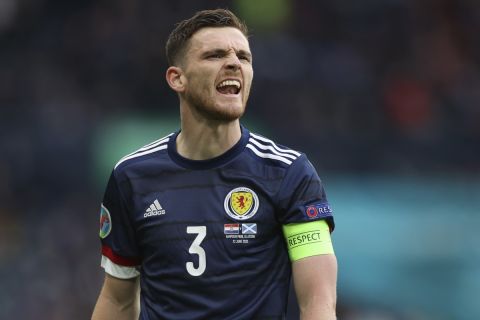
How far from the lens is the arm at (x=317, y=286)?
16.3 ft

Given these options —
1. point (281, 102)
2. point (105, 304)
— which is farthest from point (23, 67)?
point (105, 304)

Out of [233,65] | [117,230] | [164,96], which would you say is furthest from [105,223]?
[164,96]

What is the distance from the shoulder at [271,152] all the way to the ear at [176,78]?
0.40 meters

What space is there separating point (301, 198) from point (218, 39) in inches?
32.8

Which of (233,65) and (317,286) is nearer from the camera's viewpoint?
(317,286)

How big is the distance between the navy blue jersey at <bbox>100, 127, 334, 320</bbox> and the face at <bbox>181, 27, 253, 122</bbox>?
0.78ft

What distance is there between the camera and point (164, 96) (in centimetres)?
1678

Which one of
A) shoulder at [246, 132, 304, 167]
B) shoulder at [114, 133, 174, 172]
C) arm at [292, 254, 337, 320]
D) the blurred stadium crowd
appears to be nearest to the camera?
arm at [292, 254, 337, 320]

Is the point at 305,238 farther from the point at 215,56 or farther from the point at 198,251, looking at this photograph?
the point at 215,56

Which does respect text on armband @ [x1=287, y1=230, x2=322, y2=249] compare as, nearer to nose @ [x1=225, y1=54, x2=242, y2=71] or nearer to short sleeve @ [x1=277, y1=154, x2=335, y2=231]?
short sleeve @ [x1=277, y1=154, x2=335, y2=231]

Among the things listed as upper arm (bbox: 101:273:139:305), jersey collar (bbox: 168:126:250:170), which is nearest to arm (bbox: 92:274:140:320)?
upper arm (bbox: 101:273:139:305)

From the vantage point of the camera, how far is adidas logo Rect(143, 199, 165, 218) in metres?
5.40

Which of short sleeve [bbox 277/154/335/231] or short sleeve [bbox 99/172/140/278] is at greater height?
short sleeve [bbox 277/154/335/231]

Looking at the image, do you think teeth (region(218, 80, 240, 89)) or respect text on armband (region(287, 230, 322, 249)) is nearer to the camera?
respect text on armband (region(287, 230, 322, 249))
